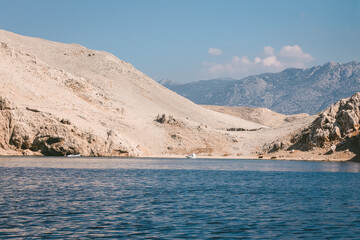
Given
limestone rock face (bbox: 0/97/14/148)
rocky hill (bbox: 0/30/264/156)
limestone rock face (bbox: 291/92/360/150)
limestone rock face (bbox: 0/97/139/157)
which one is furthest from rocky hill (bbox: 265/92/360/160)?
limestone rock face (bbox: 0/97/14/148)

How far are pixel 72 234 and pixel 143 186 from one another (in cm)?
1814

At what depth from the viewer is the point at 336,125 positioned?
86125 millimetres

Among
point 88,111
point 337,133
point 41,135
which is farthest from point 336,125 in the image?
point 41,135

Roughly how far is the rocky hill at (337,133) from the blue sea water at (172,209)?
41.2 metres

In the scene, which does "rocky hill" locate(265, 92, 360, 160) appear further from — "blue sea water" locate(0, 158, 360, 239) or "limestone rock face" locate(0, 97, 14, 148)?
"limestone rock face" locate(0, 97, 14, 148)

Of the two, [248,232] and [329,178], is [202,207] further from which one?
[329,178]

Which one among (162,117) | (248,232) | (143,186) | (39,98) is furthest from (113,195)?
(162,117)

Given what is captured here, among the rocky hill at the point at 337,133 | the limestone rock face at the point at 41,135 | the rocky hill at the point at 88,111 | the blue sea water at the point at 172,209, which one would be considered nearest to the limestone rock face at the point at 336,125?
the rocky hill at the point at 337,133

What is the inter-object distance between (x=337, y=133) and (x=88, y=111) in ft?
173

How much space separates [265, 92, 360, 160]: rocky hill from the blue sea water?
41.2 meters

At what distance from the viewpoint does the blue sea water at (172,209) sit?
2064 centimetres

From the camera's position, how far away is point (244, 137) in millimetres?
116875

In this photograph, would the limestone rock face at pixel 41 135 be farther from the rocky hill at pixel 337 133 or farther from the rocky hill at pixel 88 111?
the rocky hill at pixel 337 133

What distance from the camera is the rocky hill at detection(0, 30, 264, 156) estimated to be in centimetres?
8088
